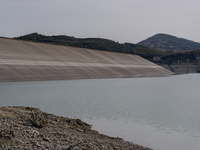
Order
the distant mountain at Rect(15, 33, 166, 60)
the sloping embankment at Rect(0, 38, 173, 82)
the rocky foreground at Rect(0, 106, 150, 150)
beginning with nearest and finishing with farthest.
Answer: the rocky foreground at Rect(0, 106, 150, 150) → the sloping embankment at Rect(0, 38, 173, 82) → the distant mountain at Rect(15, 33, 166, 60)

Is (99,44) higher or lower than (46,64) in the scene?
higher

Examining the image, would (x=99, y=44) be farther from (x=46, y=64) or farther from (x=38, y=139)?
(x=38, y=139)

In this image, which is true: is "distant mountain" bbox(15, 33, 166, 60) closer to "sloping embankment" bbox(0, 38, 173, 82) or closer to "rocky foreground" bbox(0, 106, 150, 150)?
"sloping embankment" bbox(0, 38, 173, 82)

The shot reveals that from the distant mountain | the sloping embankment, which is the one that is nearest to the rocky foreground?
the sloping embankment

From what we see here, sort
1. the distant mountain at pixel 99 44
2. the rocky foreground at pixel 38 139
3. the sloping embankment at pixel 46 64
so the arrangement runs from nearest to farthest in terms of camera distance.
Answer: the rocky foreground at pixel 38 139, the sloping embankment at pixel 46 64, the distant mountain at pixel 99 44

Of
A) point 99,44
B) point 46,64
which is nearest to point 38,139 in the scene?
point 46,64

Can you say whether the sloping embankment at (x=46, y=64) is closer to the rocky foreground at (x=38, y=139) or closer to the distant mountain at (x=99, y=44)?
the rocky foreground at (x=38, y=139)

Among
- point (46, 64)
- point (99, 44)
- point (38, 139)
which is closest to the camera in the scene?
Result: point (38, 139)

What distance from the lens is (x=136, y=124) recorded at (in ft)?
34.9

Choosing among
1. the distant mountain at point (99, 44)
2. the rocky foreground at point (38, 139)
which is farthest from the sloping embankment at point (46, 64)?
the distant mountain at point (99, 44)

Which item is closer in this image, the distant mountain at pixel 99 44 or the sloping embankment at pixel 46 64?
the sloping embankment at pixel 46 64

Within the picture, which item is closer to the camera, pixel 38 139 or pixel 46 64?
pixel 38 139

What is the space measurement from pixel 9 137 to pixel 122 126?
5.44m

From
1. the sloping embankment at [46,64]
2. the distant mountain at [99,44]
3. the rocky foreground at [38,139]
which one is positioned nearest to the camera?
the rocky foreground at [38,139]
